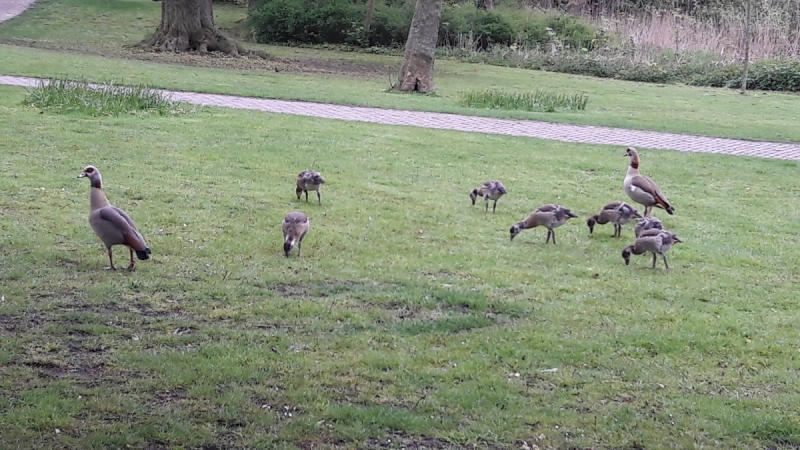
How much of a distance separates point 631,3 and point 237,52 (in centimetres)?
2275

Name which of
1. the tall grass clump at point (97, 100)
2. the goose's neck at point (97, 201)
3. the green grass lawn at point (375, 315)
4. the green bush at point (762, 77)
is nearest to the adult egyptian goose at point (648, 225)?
the green grass lawn at point (375, 315)

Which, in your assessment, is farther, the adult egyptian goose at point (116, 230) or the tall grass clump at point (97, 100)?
the tall grass clump at point (97, 100)

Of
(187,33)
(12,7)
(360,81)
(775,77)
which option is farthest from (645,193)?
(12,7)

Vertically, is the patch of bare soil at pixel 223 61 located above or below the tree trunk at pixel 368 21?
below

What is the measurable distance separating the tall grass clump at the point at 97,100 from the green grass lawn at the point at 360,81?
3.80 m

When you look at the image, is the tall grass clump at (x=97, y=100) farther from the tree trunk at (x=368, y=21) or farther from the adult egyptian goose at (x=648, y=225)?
the tree trunk at (x=368, y=21)

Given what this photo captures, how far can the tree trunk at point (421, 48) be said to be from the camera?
2331 centimetres

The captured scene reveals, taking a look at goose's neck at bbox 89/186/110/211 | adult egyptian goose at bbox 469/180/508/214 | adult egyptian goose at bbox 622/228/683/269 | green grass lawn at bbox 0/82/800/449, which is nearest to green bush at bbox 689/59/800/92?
green grass lawn at bbox 0/82/800/449

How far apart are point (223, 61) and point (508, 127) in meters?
13.2

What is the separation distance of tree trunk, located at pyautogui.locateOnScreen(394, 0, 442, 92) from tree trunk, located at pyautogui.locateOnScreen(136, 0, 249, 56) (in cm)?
826

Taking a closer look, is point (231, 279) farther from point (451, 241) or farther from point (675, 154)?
point (675, 154)

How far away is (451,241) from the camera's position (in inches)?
355

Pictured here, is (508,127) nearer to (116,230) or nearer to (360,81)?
(360,81)

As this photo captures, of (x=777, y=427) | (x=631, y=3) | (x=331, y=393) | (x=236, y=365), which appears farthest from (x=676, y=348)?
(x=631, y=3)
